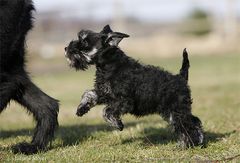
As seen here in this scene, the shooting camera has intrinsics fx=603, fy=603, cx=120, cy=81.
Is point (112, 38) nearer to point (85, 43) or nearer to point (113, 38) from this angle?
point (113, 38)

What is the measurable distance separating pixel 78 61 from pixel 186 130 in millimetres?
1563

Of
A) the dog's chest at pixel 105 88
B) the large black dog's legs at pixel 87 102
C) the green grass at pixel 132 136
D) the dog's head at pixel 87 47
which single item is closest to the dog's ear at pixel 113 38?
the dog's head at pixel 87 47

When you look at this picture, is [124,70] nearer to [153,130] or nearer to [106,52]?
[106,52]

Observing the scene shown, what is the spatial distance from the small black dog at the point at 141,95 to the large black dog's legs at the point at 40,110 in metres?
0.46

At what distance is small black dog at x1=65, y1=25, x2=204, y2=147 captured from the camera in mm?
7090

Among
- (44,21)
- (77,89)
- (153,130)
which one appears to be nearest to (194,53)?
(44,21)

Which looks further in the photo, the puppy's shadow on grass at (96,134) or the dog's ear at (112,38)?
the puppy's shadow on grass at (96,134)

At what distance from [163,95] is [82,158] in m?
1.31

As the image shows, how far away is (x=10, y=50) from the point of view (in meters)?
7.04

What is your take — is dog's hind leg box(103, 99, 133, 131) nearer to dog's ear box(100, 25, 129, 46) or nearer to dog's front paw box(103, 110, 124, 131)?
dog's front paw box(103, 110, 124, 131)

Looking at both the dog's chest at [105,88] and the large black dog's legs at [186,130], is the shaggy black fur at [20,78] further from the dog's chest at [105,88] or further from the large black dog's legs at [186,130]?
the large black dog's legs at [186,130]

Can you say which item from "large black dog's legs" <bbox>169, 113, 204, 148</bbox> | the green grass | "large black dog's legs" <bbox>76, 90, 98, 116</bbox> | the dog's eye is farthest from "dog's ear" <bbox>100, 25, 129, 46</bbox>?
the green grass

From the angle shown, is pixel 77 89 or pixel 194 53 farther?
pixel 194 53

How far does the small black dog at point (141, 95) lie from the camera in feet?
23.3
